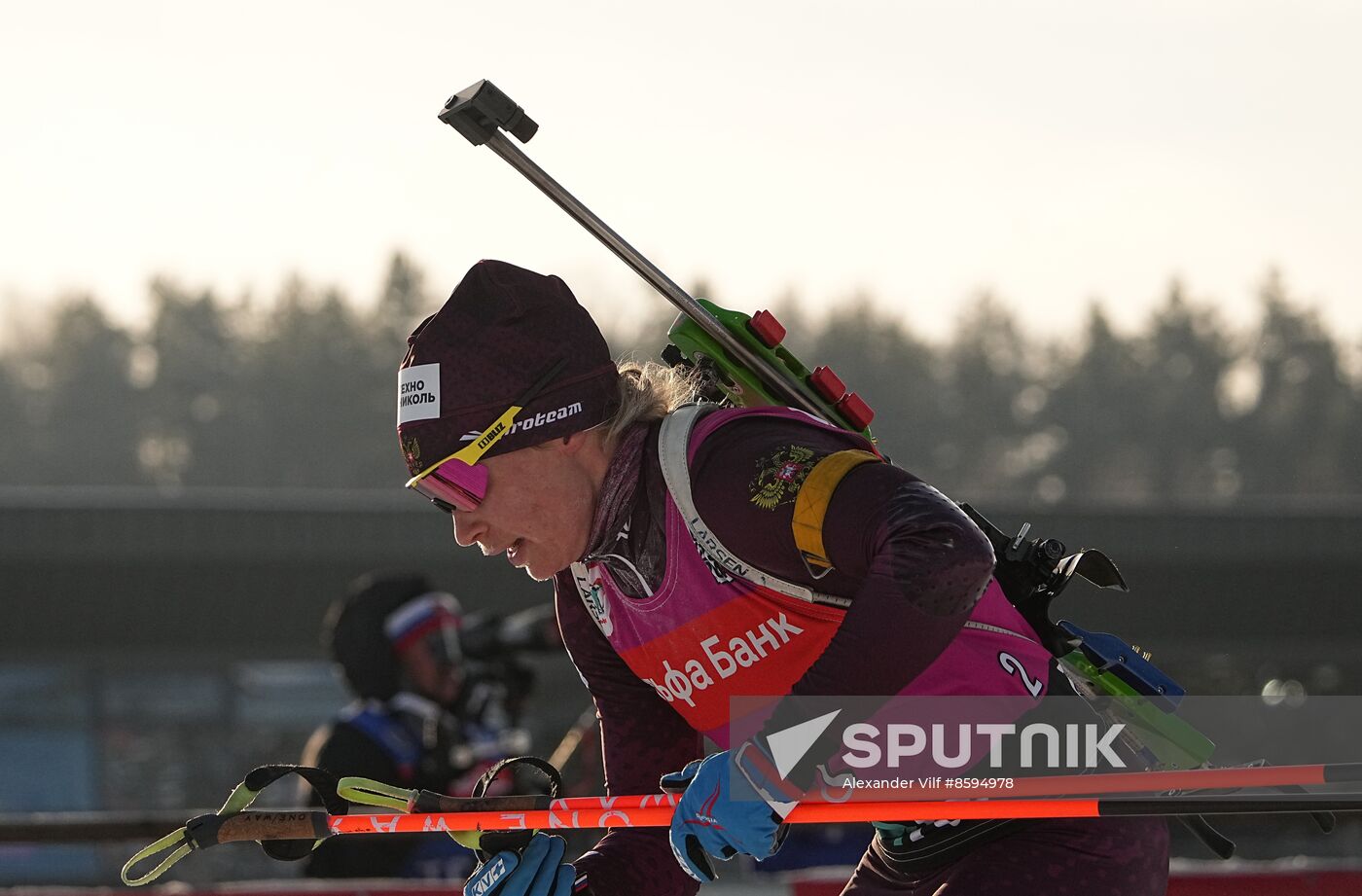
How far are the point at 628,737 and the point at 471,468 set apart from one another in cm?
69

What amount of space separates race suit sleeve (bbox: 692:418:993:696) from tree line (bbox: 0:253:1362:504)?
64.4 metres

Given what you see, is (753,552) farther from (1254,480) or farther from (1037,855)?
(1254,480)

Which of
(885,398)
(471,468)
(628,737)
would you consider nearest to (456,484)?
(471,468)

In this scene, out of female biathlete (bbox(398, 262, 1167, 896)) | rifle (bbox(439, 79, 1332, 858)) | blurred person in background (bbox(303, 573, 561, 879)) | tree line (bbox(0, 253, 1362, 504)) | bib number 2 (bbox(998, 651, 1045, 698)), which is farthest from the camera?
tree line (bbox(0, 253, 1362, 504))

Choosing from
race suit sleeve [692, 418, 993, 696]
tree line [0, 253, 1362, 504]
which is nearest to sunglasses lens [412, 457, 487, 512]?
race suit sleeve [692, 418, 993, 696]

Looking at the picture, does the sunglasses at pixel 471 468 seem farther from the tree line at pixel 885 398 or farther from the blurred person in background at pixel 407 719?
the tree line at pixel 885 398

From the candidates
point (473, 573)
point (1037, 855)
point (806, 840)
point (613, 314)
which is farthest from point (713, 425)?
point (613, 314)

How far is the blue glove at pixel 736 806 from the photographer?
2561mm

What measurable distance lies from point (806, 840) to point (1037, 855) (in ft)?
18.3

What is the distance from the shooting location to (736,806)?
2.56m

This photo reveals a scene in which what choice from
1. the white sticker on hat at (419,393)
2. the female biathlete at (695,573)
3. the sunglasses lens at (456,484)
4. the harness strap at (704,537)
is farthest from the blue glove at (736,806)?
the white sticker on hat at (419,393)

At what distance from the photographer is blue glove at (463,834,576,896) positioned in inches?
121

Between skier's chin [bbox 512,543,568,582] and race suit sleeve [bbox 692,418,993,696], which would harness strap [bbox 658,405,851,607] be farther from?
skier's chin [bbox 512,543,568,582]

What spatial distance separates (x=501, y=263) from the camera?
3000mm
